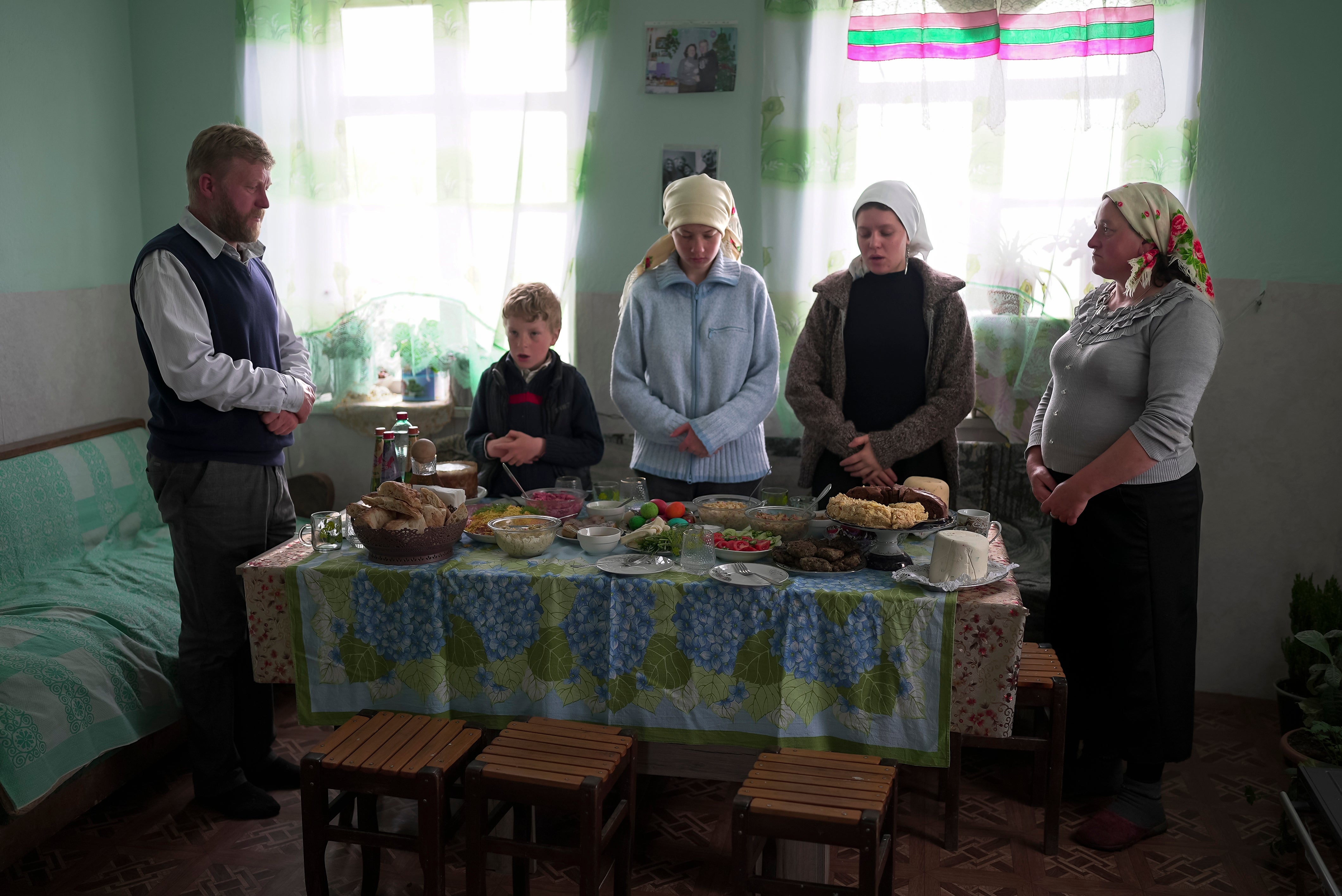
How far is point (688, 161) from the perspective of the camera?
Answer: 4.05m

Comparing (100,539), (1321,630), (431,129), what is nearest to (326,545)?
(100,539)

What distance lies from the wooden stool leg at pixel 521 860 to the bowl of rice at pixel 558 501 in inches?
29.8

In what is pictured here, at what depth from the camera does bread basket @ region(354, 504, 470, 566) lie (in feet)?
7.68

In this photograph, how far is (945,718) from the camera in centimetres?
218

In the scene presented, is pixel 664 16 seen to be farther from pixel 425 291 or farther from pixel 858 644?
pixel 858 644

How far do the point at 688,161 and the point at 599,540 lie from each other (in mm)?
2195

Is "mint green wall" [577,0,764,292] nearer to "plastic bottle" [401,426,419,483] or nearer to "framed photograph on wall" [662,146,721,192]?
"framed photograph on wall" [662,146,721,192]

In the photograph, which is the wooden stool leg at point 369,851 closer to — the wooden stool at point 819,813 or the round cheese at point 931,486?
the wooden stool at point 819,813

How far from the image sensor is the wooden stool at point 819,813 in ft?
6.17

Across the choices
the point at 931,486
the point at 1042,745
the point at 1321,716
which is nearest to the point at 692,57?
the point at 931,486

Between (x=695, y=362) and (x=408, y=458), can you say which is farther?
(x=695, y=362)

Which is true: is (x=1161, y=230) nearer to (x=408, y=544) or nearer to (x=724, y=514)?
(x=724, y=514)

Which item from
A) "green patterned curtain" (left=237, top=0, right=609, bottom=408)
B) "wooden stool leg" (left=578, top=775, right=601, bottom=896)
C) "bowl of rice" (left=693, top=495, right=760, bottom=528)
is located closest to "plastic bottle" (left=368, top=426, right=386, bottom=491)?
"bowl of rice" (left=693, top=495, right=760, bottom=528)

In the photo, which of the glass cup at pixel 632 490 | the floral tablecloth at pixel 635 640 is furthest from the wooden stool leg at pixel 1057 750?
the glass cup at pixel 632 490
